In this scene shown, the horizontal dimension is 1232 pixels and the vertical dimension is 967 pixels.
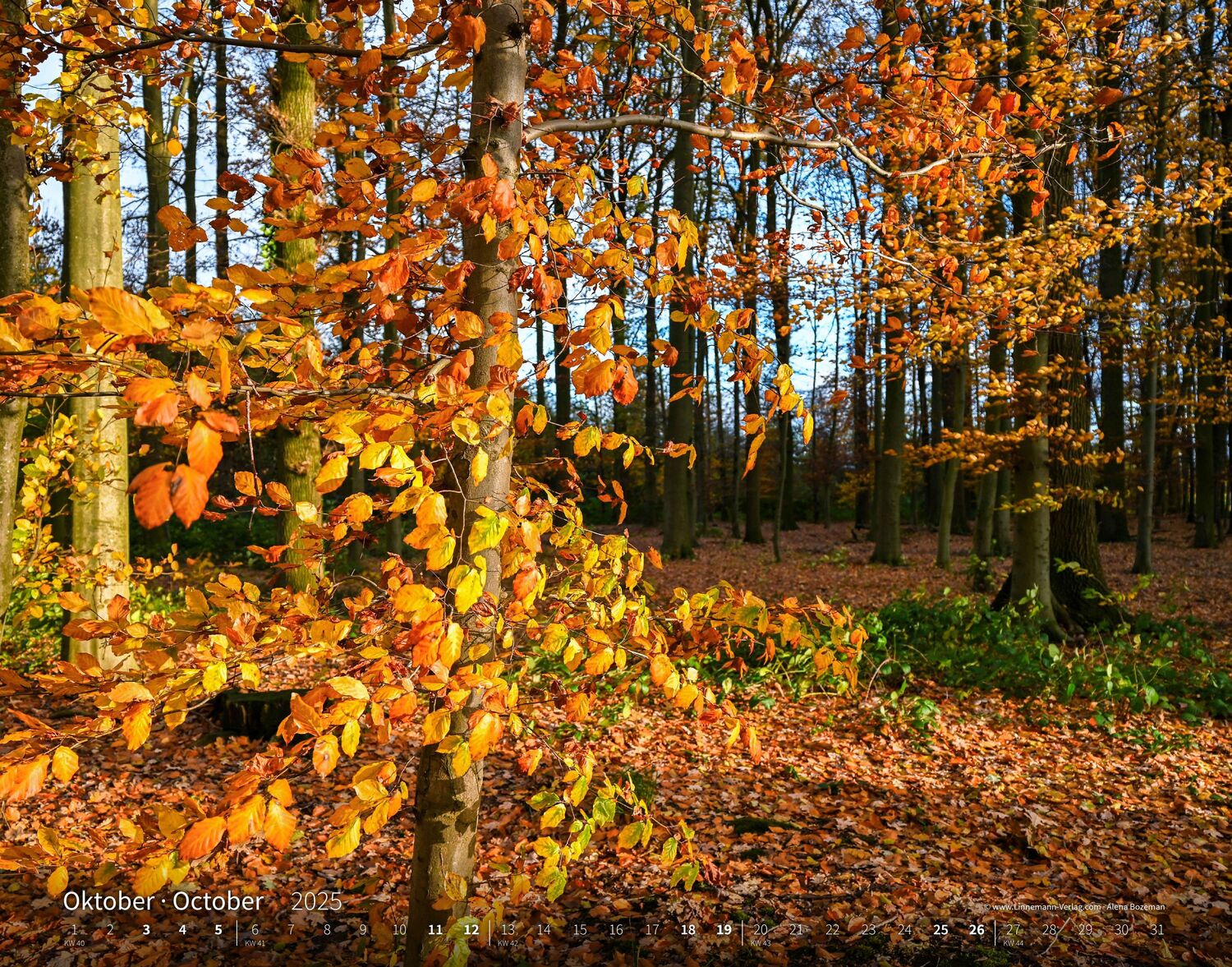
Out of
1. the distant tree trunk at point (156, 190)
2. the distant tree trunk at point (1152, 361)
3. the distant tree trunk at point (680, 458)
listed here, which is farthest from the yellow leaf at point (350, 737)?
the distant tree trunk at point (680, 458)

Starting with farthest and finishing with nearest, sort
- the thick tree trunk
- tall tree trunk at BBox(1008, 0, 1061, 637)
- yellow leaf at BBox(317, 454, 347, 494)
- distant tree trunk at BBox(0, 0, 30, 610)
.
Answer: the thick tree trunk < tall tree trunk at BBox(1008, 0, 1061, 637) < distant tree trunk at BBox(0, 0, 30, 610) < yellow leaf at BBox(317, 454, 347, 494)

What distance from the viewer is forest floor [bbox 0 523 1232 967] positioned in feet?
10.1

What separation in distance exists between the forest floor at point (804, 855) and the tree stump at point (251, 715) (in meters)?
0.15

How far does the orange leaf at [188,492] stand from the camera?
3.14 feet

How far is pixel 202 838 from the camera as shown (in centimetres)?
132

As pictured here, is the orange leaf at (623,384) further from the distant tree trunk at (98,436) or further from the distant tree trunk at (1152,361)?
the distant tree trunk at (1152,361)

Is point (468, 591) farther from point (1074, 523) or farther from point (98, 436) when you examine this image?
point (1074, 523)

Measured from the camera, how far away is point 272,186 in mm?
1911

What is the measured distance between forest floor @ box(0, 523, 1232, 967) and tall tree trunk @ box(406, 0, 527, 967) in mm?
259

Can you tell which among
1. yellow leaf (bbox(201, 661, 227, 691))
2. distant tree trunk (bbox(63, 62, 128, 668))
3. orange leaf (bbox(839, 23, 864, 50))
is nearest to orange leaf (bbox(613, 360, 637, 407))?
yellow leaf (bbox(201, 661, 227, 691))

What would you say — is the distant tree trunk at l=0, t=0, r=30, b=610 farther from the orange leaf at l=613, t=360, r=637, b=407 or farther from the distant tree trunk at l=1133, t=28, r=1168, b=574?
the distant tree trunk at l=1133, t=28, r=1168, b=574

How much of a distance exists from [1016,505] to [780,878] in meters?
5.01

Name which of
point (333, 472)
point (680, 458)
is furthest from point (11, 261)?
point (680, 458)

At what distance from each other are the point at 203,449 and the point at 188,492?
6 centimetres
